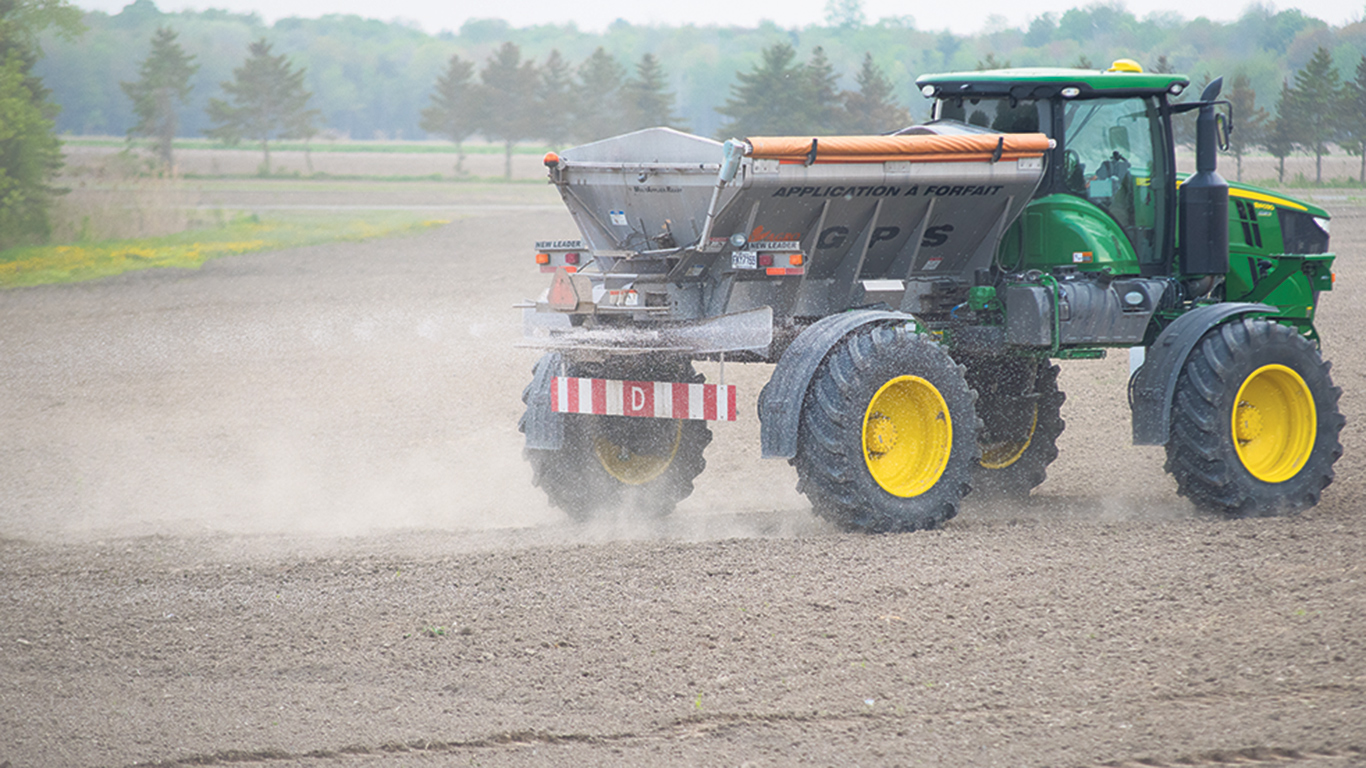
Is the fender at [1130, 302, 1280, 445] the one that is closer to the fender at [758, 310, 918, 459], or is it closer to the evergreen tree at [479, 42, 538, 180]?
the fender at [758, 310, 918, 459]

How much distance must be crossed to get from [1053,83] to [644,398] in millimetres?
3275

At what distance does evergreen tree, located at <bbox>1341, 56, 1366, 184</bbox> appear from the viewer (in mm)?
21844

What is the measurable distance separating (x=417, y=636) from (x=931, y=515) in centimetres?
312

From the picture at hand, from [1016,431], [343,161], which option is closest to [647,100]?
[343,161]

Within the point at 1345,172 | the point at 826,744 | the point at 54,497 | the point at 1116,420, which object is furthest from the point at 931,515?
the point at 1345,172

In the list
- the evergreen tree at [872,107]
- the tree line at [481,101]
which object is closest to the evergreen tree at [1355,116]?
the evergreen tree at [872,107]

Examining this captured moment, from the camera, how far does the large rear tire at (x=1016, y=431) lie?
29.4 feet

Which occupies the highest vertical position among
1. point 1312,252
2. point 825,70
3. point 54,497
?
point 825,70

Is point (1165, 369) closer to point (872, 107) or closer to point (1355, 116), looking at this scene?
point (1355, 116)

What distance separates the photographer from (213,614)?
5828 mm

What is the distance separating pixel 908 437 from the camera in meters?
7.33

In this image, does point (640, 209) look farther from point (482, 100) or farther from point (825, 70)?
point (482, 100)

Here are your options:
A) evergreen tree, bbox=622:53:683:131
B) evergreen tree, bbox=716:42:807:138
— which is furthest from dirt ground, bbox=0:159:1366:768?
evergreen tree, bbox=622:53:683:131

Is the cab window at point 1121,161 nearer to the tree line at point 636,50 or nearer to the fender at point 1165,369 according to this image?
the fender at point 1165,369
